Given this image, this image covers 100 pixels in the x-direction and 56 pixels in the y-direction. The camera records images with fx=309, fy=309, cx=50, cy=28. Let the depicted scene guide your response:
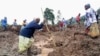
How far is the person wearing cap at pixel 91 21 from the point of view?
1336 cm

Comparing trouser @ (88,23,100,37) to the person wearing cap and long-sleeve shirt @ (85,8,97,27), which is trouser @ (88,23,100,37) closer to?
the person wearing cap

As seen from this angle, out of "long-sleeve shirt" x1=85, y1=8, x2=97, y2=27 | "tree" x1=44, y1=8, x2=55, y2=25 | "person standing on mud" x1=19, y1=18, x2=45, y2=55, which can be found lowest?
"person standing on mud" x1=19, y1=18, x2=45, y2=55

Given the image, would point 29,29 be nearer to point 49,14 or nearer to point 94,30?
point 94,30

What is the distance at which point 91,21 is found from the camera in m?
13.5

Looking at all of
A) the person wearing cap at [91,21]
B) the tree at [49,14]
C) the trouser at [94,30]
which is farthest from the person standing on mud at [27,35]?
the tree at [49,14]

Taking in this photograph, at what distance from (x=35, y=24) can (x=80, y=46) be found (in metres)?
1.99

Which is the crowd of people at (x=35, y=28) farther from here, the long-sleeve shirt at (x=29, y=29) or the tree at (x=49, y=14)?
the tree at (x=49, y=14)

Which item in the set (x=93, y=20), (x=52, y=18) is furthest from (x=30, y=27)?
(x=52, y=18)

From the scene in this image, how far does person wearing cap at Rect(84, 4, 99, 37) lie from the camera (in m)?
13.4

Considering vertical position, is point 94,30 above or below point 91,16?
below

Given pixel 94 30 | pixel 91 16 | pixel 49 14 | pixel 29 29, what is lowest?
pixel 94 30

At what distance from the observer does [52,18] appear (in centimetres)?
4488

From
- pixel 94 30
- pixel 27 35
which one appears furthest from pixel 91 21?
pixel 27 35

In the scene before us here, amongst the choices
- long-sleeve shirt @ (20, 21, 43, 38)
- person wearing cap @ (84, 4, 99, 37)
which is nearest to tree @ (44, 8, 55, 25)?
person wearing cap @ (84, 4, 99, 37)
